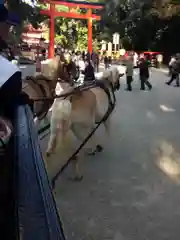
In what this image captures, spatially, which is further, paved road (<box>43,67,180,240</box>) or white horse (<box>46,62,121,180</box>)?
white horse (<box>46,62,121,180</box>)

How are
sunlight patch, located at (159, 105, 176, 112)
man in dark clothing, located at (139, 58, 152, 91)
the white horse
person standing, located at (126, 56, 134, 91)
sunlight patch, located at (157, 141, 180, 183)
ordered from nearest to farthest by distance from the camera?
the white horse
sunlight patch, located at (157, 141, 180, 183)
sunlight patch, located at (159, 105, 176, 112)
person standing, located at (126, 56, 134, 91)
man in dark clothing, located at (139, 58, 152, 91)

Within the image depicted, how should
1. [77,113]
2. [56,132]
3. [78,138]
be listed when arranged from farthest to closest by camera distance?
[78,138] → [77,113] → [56,132]

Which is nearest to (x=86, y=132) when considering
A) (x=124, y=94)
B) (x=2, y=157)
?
(x=2, y=157)

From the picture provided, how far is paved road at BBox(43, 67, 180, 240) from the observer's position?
4242mm

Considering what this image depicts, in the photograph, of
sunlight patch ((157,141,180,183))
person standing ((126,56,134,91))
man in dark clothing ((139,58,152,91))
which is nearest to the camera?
sunlight patch ((157,141,180,183))

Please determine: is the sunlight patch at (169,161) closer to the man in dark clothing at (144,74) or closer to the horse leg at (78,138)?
the horse leg at (78,138)

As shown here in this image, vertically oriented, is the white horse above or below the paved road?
above

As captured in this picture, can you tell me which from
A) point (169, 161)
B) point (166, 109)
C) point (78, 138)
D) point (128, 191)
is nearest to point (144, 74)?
point (166, 109)

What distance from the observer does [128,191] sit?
5.39m

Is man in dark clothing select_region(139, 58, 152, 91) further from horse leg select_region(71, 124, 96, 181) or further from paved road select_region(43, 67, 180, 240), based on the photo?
horse leg select_region(71, 124, 96, 181)

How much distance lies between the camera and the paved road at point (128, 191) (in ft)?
13.9

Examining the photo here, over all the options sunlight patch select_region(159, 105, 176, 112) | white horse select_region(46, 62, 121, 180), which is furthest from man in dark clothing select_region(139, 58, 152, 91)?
white horse select_region(46, 62, 121, 180)

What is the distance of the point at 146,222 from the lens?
4.41m

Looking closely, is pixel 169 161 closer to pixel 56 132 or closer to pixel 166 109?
pixel 56 132
